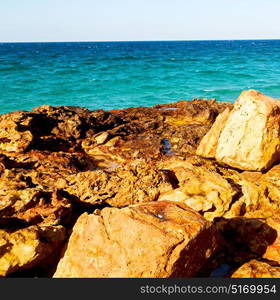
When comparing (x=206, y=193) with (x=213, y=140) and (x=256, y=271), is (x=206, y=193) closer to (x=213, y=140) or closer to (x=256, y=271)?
(x=256, y=271)

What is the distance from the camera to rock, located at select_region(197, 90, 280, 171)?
6266 millimetres

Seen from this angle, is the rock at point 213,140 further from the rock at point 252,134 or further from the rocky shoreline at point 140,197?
the rock at point 252,134

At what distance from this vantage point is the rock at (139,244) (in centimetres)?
359

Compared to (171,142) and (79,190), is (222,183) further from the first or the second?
(171,142)

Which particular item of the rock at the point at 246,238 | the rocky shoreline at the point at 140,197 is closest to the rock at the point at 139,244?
the rocky shoreline at the point at 140,197

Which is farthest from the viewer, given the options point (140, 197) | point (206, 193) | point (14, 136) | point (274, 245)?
point (14, 136)

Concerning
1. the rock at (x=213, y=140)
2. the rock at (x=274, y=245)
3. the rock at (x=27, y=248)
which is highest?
the rock at (x=213, y=140)

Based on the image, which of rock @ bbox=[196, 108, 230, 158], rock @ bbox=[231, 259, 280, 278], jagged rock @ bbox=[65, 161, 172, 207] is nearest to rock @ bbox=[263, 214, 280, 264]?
rock @ bbox=[231, 259, 280, 278]

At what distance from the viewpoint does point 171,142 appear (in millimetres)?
8273

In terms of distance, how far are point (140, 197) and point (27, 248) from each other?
2.04 m

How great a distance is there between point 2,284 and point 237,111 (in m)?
5.31

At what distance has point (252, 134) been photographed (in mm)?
6320

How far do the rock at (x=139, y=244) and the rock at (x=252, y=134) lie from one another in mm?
2719

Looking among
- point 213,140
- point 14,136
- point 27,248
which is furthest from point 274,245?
point 14,136
